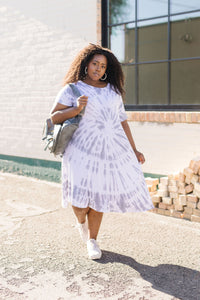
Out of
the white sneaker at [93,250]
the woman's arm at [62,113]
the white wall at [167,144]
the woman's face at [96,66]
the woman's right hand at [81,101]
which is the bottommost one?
the white sneaker at [93,250]

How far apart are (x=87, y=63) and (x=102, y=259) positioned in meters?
1.64

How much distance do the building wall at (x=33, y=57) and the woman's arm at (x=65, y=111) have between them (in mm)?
2982

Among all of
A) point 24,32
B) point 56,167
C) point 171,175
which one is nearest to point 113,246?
point 171,175

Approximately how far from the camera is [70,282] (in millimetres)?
2820

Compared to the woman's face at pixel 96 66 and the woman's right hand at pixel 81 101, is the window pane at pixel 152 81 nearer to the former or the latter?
the woman's face at pixel 96 66

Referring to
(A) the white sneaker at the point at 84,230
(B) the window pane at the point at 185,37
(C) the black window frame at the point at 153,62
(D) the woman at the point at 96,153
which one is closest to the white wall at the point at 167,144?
(C) the black window frame at the point at 153,62

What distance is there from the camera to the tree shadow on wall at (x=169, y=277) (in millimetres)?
2682

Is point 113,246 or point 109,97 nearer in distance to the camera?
point 109,97

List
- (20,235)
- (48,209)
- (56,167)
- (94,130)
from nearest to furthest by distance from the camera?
(94,130)
(20,235)
(48,209)
(56,167)

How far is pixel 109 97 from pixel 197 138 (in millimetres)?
1906

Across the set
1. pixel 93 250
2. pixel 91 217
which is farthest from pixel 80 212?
pixel 93 250

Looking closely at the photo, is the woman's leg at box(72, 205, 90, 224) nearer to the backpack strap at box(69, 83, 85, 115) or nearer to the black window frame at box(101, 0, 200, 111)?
the backpack strap at box(69, 83, 85, 115)

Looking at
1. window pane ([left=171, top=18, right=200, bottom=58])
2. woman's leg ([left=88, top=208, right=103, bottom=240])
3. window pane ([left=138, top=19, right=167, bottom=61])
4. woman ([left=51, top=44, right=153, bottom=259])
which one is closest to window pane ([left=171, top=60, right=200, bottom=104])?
window pane ([left=171, top=18, right=200, bottom=58])

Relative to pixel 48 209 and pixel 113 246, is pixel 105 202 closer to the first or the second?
pixel 113 246
